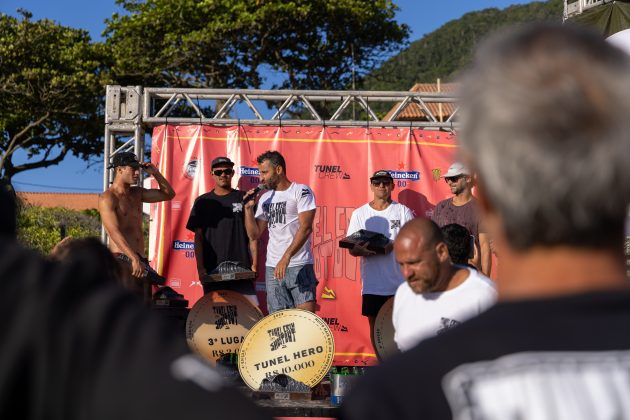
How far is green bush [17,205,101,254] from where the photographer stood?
1948 cm

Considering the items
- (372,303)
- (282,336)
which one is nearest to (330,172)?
(372,303)

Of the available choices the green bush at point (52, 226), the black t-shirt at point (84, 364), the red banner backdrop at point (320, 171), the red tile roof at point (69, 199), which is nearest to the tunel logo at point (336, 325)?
the red banner backdrop at point (320, 171)

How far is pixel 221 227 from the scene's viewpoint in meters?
9.74

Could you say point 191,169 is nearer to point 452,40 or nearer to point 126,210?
point 126,210

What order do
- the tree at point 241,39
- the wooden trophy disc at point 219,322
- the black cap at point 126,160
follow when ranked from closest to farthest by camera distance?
the wooden trophy disc at point 219,322 < the black cap at point 126,160 < the tree at point 241,39

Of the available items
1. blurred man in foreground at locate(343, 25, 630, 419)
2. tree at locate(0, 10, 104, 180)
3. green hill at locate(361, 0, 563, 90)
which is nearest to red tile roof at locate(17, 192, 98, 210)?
tree at locate(0, 10, 104, 180)

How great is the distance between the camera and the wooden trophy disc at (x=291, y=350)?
8.32 meters

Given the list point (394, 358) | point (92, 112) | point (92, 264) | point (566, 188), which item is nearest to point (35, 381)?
point (92, 264)

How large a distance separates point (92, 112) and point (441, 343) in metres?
27.0

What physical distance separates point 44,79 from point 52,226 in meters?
5.32

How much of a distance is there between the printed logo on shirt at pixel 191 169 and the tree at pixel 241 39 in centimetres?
1380

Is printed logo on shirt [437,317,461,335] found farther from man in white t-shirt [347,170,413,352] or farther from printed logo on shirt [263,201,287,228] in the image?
printed logo on shirt [263,201,287,228]

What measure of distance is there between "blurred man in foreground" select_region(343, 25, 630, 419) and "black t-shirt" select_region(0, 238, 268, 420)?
0.30 m

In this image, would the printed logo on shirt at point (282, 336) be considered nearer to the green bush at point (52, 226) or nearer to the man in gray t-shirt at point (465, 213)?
the man in gray t-shirt at point (465, 213)
